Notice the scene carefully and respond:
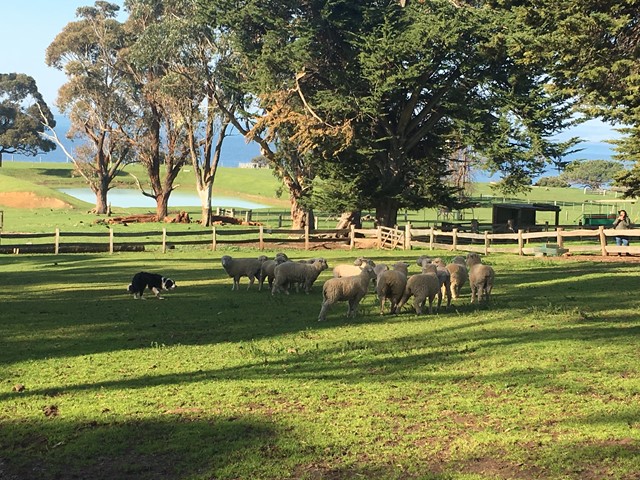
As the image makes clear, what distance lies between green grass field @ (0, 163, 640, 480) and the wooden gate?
18.3m

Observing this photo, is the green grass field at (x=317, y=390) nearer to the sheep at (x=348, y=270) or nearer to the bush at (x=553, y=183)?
the sheep at (x=348, y=270)

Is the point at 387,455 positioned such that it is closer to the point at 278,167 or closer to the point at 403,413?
the point at 403,413

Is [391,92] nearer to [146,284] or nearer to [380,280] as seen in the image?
[146,284]

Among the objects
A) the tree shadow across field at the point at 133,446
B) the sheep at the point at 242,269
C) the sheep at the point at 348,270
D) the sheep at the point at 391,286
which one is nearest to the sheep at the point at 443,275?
the sheep at the point at 391,286

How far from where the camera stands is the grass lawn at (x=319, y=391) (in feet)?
22.9

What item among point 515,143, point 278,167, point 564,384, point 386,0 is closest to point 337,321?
point 564,384

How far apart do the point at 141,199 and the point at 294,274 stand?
107 metres

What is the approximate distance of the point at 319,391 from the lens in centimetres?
918

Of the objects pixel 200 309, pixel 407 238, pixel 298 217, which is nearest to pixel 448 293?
pixel 200 309

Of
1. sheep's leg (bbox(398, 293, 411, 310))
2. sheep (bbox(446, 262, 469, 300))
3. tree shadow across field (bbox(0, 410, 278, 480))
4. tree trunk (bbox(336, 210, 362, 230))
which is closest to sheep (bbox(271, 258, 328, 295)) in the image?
sheep (bbox(446, 262, 469, 300))

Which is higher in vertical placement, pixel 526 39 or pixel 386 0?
pixel 386 0

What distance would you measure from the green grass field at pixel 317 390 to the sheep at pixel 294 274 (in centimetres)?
95

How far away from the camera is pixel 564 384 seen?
9.17 meters

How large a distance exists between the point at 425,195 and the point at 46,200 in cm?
5544
